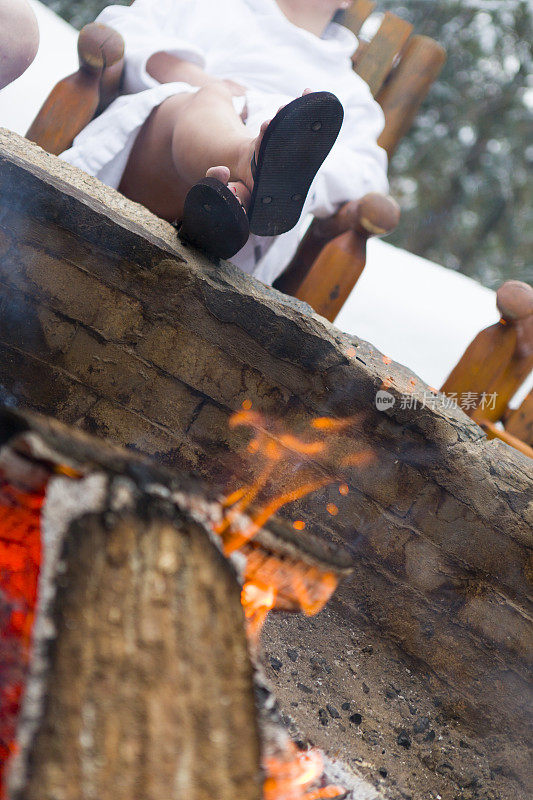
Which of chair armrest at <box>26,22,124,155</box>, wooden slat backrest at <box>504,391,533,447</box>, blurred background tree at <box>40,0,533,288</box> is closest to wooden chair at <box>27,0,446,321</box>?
chair armrest at <box>26,22,124,155</box>

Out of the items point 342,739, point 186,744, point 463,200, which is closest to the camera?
point 186,744

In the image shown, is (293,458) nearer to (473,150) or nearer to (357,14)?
(357,14)

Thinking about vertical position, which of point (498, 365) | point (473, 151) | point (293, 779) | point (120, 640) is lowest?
point (293, 779)

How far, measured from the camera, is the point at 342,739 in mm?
1159

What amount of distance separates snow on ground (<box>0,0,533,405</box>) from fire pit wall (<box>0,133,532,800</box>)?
3.39ft

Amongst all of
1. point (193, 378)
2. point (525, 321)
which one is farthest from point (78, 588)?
point (525, 321)

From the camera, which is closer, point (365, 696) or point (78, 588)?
point (78, 588)

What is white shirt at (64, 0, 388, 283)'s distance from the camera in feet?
5.40

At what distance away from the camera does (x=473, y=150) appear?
7.36 m

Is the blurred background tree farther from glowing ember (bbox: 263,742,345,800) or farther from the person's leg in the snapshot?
glowing ember (bbox: 263,742,345,800)

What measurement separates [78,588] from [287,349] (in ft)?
2.52

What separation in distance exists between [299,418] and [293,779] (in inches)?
28.7

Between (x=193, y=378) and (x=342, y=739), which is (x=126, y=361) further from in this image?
(x=342, y=739)

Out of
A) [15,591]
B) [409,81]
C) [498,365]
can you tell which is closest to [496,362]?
[498,365]
